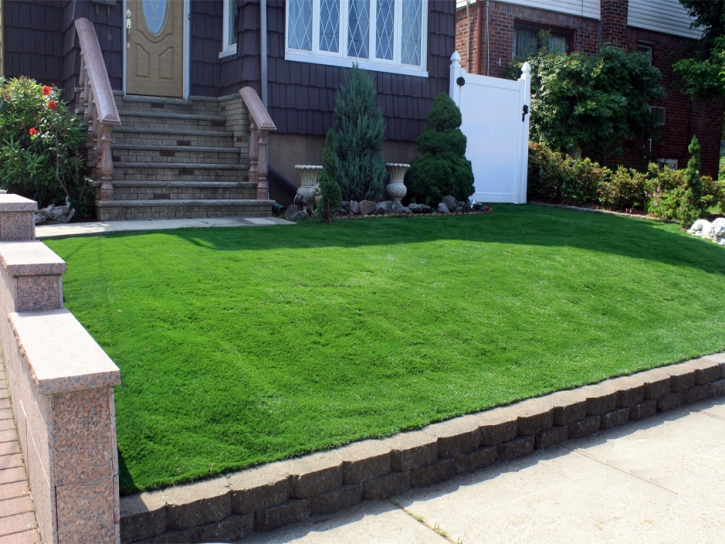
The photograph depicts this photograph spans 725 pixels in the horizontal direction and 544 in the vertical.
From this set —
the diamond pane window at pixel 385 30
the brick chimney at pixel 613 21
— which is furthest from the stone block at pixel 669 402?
the brick chimney at pixel 613 21

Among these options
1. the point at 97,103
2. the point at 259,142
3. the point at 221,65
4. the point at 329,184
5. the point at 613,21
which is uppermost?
the point at 613,21

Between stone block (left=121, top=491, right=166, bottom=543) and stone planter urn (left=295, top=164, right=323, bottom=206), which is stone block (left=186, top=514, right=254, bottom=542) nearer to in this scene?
stone block (left=121, top=491, right=166, bottom=543)

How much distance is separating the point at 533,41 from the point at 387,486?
45.5 ft

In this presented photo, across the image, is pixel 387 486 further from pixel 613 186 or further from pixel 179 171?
pixel 613 186

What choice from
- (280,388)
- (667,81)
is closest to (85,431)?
(280,388)

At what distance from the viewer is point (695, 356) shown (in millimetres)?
5164

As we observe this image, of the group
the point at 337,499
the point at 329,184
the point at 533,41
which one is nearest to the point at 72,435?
the point at 337,499

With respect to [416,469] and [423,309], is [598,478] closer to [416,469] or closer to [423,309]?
[416,469]

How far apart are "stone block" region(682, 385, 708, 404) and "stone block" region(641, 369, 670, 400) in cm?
23

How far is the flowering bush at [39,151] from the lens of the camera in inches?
308

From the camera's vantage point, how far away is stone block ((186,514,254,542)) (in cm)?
288

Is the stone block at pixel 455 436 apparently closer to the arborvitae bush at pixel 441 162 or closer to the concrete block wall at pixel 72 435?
the concrete block wall at pixel 72 435

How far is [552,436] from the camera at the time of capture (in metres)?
4.06

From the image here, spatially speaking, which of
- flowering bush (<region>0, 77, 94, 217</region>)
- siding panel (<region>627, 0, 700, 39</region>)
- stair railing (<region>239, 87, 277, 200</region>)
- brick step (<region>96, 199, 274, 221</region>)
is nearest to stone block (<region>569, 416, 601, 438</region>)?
brick step (<region>96, 199, 274, 221</region>)
